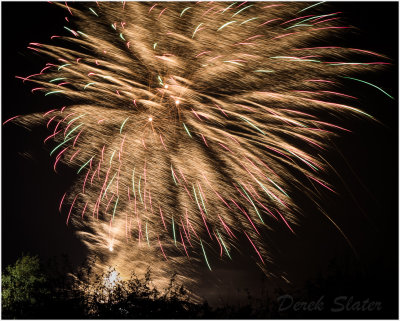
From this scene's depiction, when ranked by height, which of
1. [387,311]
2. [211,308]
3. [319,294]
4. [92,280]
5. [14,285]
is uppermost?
[387,311]

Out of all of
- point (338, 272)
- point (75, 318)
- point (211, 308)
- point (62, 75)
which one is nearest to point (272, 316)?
point (211, 308)

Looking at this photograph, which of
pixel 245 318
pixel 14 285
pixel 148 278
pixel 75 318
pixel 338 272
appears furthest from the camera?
pixel 14 285

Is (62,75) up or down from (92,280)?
up

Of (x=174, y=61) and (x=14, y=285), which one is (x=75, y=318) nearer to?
(x=174, y=61)

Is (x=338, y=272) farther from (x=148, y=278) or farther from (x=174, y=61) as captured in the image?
(x=174, y=61)

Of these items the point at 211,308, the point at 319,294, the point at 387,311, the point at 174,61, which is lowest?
the point at 211,308

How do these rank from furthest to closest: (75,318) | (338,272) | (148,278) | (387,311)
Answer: (148,278) → (338,272) → (75,318) → (387,311)

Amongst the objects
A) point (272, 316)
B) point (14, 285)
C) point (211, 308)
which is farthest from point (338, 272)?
point (14, 285)

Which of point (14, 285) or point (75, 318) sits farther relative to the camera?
point (14, 285)

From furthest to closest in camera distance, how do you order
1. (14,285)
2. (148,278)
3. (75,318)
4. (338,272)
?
1. (14,285)
2. (148,278)
3. (338,272)
4. (75,318)
